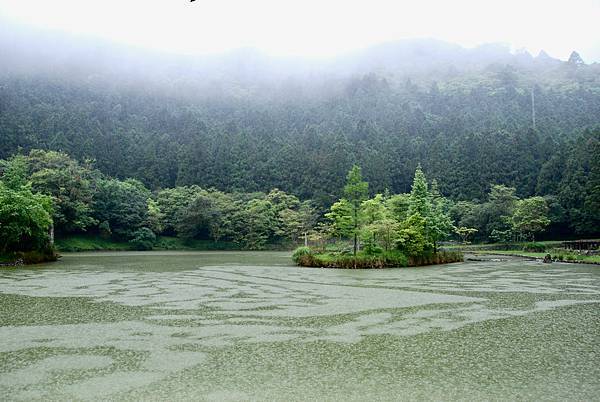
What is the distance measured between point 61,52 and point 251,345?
437ft

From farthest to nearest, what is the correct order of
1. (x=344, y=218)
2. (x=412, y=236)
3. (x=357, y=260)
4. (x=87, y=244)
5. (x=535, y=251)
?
(x=87, y=244), (x=535, y=251), (x=344, y=218), (x=412, y=236), (x=357, y=260)

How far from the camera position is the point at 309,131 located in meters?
79.1

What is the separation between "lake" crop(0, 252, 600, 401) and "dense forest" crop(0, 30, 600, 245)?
129ft

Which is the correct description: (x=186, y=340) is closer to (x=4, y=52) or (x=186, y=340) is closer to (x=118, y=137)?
(x=118, y=137)

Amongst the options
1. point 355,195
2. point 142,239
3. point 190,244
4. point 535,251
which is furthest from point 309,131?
point 355,195

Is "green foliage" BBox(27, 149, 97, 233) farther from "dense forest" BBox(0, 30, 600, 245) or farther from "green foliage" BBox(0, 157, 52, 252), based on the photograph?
"green foliage" BBox(0, 157, 52, 252)

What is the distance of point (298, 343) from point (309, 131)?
7137 cm

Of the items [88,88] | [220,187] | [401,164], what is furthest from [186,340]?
[88,88]

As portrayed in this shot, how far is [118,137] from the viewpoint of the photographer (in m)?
76.5

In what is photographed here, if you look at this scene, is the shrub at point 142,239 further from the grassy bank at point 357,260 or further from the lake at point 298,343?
the lake at point 298,343

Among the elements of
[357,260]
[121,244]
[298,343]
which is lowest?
[298,343]

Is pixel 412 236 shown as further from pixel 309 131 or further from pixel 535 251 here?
pixel 309 131

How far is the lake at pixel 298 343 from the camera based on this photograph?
6.61 m

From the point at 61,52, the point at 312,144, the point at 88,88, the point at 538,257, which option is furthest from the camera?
the point at 61,52
